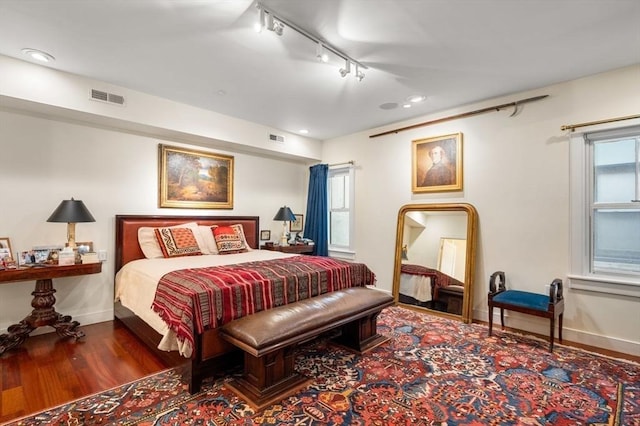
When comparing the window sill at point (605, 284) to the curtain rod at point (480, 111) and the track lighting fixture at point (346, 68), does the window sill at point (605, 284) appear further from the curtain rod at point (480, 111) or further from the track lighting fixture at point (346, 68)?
the track lighting fixture at point (346, 68)

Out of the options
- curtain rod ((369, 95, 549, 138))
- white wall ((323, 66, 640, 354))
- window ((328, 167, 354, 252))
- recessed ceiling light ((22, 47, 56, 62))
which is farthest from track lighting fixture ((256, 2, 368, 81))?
window ((328, 167, 354, 252))

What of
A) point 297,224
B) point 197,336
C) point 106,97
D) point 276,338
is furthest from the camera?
point 297,224

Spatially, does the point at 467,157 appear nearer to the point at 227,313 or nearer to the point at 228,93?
the point at 228,93

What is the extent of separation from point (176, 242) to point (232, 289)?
1.75 m

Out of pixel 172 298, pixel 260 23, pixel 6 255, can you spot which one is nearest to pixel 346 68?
pixel 260 23

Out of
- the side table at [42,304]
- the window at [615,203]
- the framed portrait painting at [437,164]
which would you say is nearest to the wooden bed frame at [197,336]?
the side table at [42,304]

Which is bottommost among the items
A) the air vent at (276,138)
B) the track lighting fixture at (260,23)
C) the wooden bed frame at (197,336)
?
the wooden bed frame at (197,336)

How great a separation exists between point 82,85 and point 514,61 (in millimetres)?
4233

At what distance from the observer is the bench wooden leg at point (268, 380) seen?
2027mm

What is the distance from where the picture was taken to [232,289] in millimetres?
2314

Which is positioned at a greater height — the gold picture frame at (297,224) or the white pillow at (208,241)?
the gold picture frame at (297,224)

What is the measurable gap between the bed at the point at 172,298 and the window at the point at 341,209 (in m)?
1.77

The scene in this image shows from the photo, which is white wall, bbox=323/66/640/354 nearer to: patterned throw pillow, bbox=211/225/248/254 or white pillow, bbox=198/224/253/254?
patterned throw pillow, bbox=211/225/248/254

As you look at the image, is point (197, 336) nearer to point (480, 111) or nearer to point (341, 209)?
point (341, 209)
